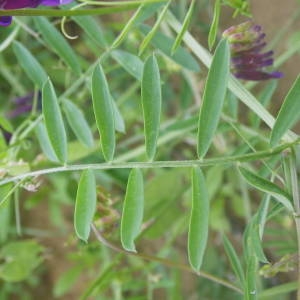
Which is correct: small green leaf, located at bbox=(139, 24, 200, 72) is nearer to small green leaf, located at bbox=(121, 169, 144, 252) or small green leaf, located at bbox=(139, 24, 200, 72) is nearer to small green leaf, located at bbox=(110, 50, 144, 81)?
small green leaf, located at bbox=(110, 50, 144, 81)

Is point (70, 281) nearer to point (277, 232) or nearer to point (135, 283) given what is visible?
point (135, 283)

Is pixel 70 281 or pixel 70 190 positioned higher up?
pixel 70 190

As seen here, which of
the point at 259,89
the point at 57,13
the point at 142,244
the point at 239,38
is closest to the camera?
the point at 57,13

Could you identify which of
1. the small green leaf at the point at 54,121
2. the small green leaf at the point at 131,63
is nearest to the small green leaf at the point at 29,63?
the small green leaf at the point at 131,63

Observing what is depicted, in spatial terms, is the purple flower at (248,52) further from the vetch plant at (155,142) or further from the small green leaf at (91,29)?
the small green leaf at (91,29)

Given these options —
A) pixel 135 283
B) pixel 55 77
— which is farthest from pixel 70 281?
pixel 55 77

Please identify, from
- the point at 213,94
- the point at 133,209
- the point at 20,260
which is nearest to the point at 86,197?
the point at 133,209
